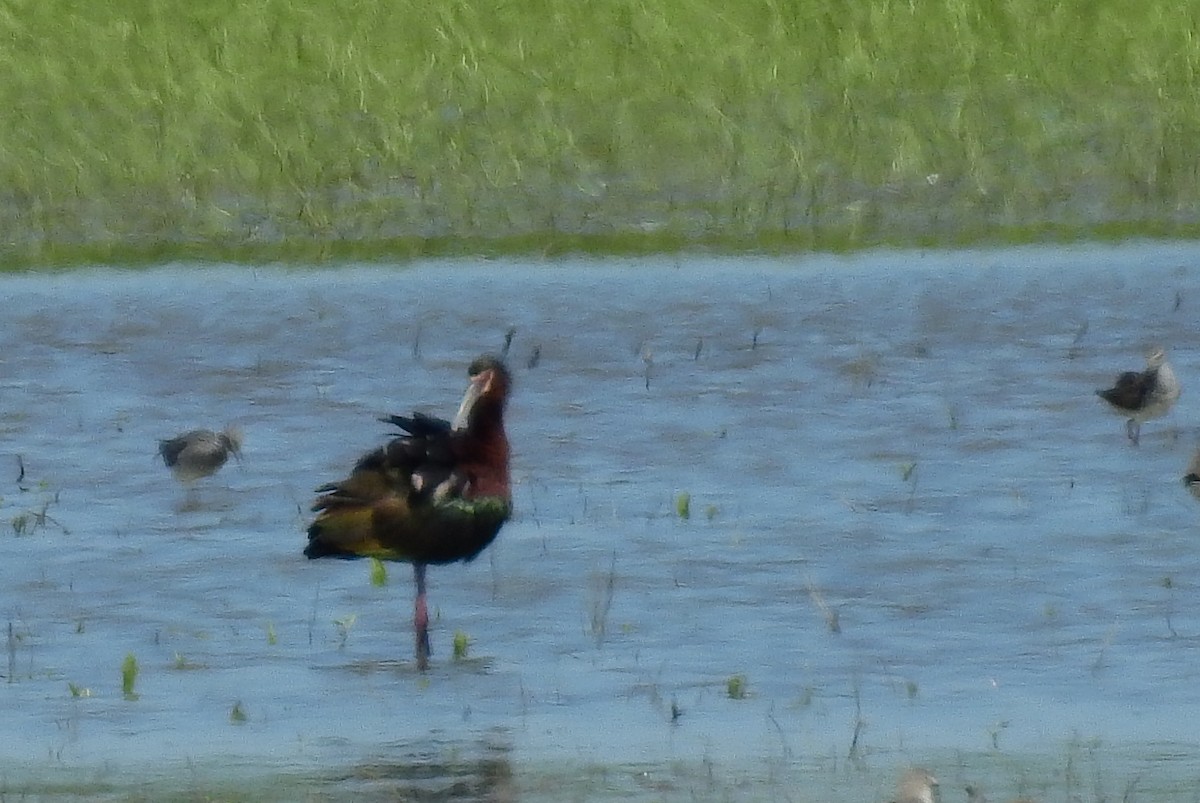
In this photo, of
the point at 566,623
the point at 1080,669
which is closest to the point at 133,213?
the point at 566,623

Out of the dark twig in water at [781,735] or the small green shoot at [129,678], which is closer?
the dark twig in water at [781,735]

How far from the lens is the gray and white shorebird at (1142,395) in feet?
40.7

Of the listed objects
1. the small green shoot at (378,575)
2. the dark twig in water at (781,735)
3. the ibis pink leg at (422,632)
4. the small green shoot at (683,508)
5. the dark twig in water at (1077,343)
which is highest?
the dark twig in water at (781,735)

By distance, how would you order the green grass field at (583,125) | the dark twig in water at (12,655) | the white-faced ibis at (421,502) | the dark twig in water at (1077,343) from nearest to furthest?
the dark twig in water at (12,655) → the white-faced ibis at (421,502) → the dark twig in water at (1077,343) → the green grass field at (583,125)

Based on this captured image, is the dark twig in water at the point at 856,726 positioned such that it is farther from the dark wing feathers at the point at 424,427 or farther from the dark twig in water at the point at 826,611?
the dark wing feathers at the point at 424,427

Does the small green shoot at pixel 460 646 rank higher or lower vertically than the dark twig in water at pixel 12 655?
higher

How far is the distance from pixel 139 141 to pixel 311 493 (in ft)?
33.6

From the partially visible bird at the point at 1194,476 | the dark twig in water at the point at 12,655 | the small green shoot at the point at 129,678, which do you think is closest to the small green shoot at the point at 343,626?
the small green shoot at the point at 129,678

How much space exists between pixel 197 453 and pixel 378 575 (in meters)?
1.91

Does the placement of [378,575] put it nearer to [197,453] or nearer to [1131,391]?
[197,453]

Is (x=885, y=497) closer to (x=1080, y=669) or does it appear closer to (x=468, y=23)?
(x=1080, y=669)

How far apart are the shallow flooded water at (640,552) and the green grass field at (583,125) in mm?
1870

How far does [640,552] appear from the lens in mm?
10273

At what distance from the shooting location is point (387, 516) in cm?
934
